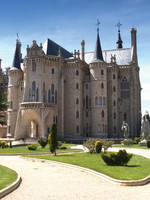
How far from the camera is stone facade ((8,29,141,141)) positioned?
52094 mm

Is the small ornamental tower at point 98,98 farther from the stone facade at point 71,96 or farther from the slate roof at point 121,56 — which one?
the slate roof at point 121,56

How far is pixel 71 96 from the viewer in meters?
56.8

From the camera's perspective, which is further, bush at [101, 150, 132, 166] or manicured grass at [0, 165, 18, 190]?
bush at [101, 150, 132, 166]

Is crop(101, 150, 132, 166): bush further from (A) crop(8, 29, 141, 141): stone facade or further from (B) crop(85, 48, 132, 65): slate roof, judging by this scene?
(B) crop(85, 48, 132, 65): slate roof

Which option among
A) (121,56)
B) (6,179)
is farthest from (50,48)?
(6,179)

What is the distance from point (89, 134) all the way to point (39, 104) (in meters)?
14.1

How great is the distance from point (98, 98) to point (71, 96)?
5883 millimetres

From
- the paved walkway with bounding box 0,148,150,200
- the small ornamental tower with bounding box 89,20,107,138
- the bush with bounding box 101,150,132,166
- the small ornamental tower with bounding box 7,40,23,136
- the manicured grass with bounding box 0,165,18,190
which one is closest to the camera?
the paved walkway with bounding box 0,148,150,200

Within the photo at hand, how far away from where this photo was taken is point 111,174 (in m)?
14.5

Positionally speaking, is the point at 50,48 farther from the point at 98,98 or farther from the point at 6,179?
the point at 6,179

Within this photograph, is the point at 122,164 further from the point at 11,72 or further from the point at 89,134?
the point at 11,72

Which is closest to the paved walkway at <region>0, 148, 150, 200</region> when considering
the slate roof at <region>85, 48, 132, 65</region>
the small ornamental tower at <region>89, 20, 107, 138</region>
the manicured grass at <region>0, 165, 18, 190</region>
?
the manicured grass at <region>0, 165, 18, 190</region>

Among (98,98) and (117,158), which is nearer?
(117,158)

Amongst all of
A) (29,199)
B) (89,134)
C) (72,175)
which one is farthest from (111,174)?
(89,134)
